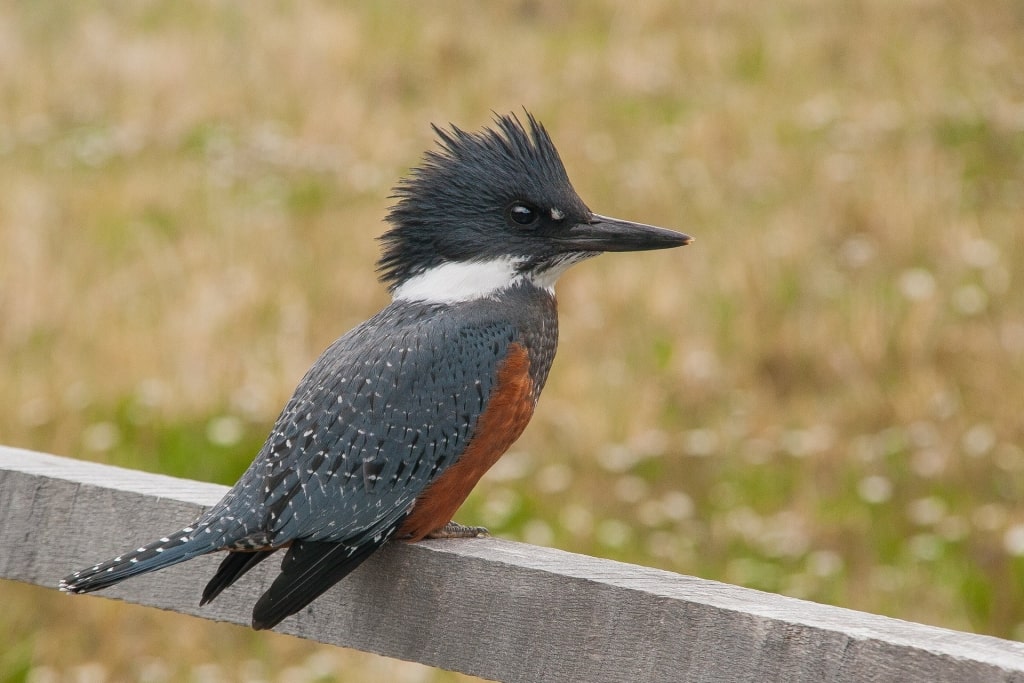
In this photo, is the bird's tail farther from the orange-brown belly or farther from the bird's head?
the bird's head

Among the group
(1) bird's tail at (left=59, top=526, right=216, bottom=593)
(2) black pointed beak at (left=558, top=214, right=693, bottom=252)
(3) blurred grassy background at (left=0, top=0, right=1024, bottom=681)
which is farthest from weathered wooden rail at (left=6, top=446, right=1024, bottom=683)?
(3) blurred grassy background at (left=0, top=0, right=1024, bottom=681)

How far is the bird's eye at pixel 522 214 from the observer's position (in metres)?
2.89

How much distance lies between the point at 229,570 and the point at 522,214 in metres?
1.01

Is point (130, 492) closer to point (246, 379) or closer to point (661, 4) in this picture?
point (246, 379)

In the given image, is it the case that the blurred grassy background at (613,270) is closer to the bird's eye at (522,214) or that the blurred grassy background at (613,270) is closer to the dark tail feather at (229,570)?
the dark tail feather at (229,570)

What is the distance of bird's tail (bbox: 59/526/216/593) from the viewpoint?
2102 millimetres

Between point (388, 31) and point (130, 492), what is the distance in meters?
8.66

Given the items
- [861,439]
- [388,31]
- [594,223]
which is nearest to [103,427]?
[861,439]

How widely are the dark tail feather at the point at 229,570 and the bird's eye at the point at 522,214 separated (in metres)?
0.91

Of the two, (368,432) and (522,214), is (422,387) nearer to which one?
(368,432)

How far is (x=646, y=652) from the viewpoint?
6.58 feet

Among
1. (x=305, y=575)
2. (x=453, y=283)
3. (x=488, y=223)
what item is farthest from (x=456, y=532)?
(x=488, y=223)

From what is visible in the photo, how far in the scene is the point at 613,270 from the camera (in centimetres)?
747

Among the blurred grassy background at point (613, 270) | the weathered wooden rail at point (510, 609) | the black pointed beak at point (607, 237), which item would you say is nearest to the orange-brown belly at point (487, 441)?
the weathered wooden rail at point (510, 609)
